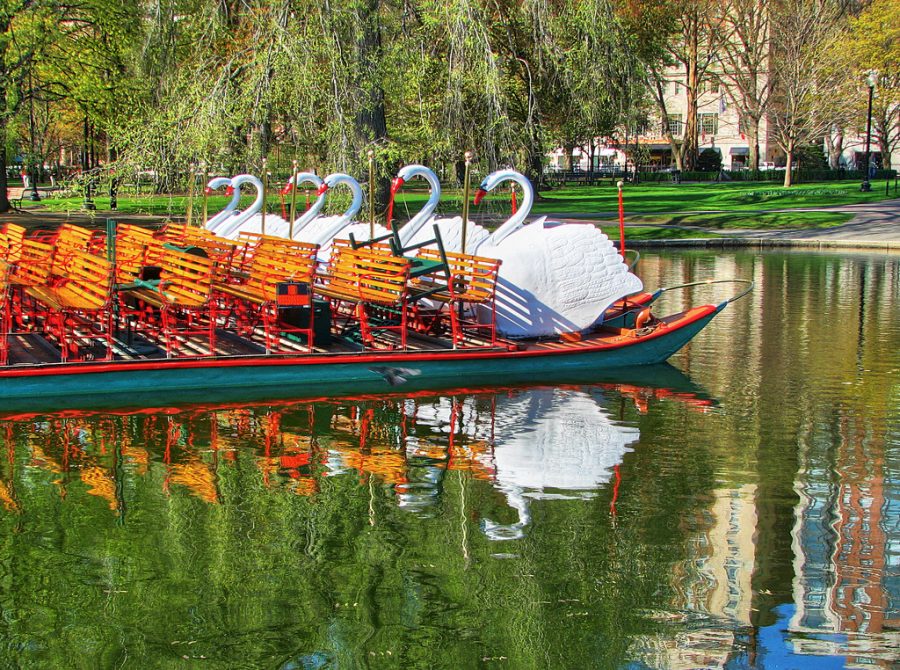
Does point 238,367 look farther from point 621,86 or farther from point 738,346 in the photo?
point 621,86

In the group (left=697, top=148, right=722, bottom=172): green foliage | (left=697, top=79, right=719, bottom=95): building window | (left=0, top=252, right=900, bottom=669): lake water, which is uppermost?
(left=697, top=79, right=719, bottom=95): building window

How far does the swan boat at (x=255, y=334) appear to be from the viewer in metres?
12.9

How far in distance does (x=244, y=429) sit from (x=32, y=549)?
3889 millimetres

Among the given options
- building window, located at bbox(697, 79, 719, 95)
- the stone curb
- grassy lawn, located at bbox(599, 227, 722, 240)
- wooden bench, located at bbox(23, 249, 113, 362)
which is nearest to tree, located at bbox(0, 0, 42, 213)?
grassy lawn, located at bbox(599, 227, 722, 240)

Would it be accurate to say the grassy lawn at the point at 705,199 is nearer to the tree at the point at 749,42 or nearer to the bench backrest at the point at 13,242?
the tree at the point at 749,42

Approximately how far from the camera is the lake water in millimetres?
6582

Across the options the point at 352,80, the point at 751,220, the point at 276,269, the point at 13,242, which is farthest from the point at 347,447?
the point at 751,220

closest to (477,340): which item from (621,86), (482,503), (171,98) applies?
(482,503)

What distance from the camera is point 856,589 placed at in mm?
7438

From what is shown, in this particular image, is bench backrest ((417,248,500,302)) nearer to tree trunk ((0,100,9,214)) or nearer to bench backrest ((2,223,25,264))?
bench backrest ((2,223,25,264))

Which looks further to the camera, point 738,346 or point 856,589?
point 738,346

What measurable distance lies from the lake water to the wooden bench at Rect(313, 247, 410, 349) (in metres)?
1.31

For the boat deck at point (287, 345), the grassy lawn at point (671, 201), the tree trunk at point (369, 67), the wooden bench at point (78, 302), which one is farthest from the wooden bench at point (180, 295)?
the grassy lawn at point (671, 201)

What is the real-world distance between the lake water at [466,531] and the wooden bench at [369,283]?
1314 mm
